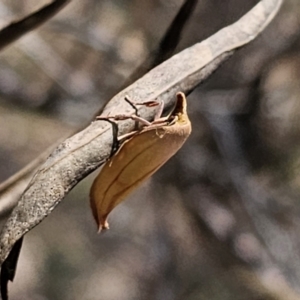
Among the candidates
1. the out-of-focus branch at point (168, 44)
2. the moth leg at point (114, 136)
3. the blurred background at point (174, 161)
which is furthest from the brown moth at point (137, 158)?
the blurred background at point (174, 161)

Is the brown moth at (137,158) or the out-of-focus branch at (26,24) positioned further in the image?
the out-of-focus branch at (26,24)

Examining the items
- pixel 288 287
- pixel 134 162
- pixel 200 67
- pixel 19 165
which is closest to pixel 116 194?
pixel 134 162

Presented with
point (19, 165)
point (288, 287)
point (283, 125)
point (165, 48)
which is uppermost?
point (165, 48)

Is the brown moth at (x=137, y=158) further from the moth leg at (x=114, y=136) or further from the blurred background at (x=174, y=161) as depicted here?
the blurred background at (x=174, y=161)

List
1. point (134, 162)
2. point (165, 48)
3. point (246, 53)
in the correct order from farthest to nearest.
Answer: point (246, 53), point (165, 48), point (134, 162)

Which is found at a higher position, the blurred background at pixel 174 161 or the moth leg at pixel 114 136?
the moth leg at pixel 114 136

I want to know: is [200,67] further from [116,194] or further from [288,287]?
[288,287]

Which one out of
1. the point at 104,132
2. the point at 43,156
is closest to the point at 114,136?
the point at 104,132
